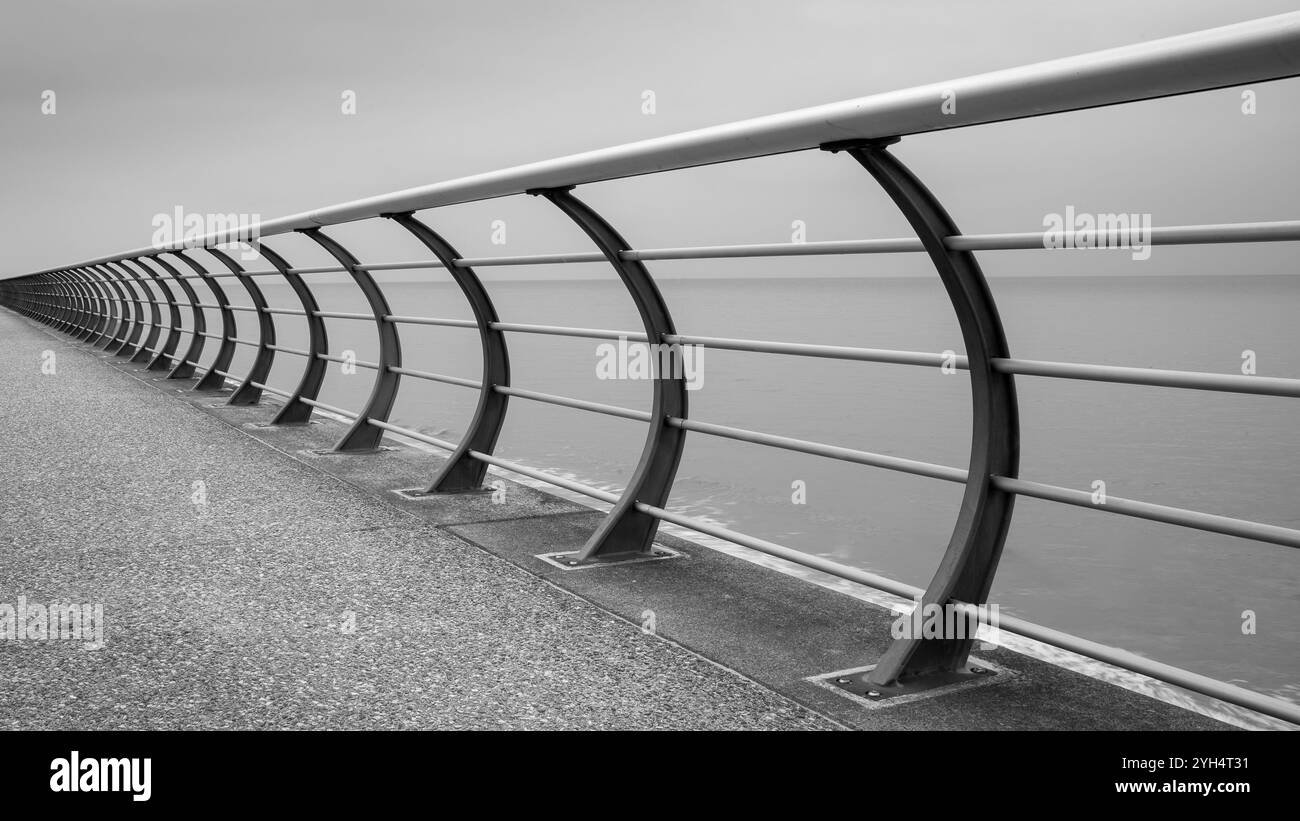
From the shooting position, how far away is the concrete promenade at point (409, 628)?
262 cm

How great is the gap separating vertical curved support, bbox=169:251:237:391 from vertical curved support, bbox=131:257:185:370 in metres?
1.57

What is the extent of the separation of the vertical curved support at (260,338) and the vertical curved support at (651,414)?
15.8ft

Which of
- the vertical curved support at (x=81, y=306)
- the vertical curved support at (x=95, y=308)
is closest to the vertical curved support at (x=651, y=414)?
the vertical curved support at (x=95, y=308)

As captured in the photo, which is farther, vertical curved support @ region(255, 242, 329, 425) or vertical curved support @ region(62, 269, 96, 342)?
vertical curved support @ region(62, 269, 96, 342)

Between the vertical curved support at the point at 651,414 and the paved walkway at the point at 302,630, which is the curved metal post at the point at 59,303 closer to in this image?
the paved walkway at the point at 302,630

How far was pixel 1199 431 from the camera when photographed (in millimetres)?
12430

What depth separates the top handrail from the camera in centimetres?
181

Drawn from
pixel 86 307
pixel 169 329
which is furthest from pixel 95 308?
pixel 169 329

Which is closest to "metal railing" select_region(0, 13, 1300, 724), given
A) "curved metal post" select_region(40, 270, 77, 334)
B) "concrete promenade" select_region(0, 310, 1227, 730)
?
"concrete promenade" select_region(0, 310, 1227, 730)

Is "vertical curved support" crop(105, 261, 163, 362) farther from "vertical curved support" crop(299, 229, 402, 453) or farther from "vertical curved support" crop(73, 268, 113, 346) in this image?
"vertical curved support" crop(299, 229, 402, 453)

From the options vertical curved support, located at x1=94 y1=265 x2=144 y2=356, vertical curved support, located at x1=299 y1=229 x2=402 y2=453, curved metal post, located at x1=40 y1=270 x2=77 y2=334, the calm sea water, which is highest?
curved metal post, located at x1=40 y1=270 x2=77 y2=334

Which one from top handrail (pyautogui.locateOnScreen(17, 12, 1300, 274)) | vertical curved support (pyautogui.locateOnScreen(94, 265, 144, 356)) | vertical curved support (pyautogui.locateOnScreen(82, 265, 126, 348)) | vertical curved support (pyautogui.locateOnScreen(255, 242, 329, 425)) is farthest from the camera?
vertical curved support (pyautogui.locateOnScreen(82, 265, 126, 348))

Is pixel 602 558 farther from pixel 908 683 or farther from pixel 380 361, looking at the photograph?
pixel 380 361

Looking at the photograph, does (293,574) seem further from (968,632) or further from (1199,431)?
(1199,431)
